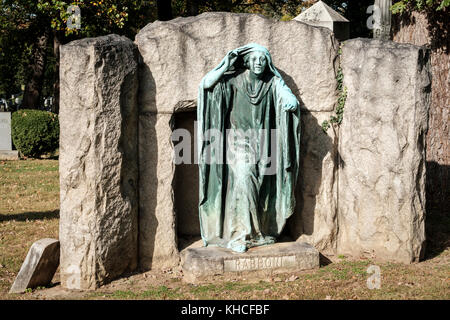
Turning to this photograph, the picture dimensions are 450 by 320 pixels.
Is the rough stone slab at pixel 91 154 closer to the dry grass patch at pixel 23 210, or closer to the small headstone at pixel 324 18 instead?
the dry grass patch at pixel 23 210

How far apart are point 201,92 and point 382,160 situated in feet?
7.84

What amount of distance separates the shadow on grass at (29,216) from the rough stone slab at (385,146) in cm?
519

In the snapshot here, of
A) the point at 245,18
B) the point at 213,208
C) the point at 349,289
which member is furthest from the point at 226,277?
the point at 245,18

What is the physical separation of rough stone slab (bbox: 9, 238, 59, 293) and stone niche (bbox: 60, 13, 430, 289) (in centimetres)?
17

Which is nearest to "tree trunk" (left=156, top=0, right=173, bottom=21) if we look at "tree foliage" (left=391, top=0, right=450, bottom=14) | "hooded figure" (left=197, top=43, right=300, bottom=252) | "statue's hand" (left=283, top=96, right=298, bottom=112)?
"tree foliage" (left=391, top=0, right=450, bottom=14)

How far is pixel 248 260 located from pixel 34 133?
37.8 ft

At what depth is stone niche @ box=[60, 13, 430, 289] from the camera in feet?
19.1

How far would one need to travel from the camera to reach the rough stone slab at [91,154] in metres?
5.75

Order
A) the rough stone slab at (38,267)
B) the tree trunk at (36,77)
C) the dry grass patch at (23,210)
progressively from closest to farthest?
the rough stone slab at (38,267), the dry grass patch at (23,210), the tree trunk at (36,77)

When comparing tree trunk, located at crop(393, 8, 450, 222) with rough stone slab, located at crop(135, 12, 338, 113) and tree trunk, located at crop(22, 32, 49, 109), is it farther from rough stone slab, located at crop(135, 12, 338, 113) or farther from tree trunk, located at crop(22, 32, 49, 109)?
tree trunk, located at crop(22, 32, 49, 109)

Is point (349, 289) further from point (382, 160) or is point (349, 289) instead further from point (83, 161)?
point (83, 161)

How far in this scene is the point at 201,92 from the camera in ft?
20.2

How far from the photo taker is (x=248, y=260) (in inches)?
235

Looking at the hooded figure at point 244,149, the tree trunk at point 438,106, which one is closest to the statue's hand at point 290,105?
the hooded figure at point 244,149
